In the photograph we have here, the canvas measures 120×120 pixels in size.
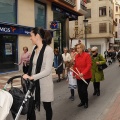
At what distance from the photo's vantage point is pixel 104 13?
160 feet

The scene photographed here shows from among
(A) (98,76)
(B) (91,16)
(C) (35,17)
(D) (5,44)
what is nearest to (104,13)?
(B) (91,16)

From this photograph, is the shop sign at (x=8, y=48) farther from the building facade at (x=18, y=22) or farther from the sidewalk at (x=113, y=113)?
the sidewalk at (x=113, y=113)

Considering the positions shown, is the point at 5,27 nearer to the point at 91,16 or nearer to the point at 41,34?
the point at 41,34

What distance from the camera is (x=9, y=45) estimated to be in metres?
16.5

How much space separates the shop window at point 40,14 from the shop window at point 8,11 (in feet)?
8.96

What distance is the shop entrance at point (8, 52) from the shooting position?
15.9m

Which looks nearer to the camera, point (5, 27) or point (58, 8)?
point (5, 27)

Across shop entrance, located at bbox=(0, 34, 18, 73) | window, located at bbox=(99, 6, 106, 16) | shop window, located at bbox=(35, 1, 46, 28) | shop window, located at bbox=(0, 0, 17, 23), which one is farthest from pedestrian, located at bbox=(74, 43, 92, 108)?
window, located at bbox=(99, 6, 106, 16)

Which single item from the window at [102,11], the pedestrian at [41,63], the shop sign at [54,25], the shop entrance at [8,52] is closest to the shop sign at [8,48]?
the shop entrance at [8,52]

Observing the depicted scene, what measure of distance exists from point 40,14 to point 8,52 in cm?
493

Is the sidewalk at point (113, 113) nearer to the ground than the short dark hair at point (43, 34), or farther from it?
→ nearer to the ground

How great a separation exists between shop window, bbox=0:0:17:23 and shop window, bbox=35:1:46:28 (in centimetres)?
273

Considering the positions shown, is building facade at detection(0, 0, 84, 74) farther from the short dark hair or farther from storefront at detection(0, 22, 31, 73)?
the short dark hair

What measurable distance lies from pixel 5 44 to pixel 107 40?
122 feet
